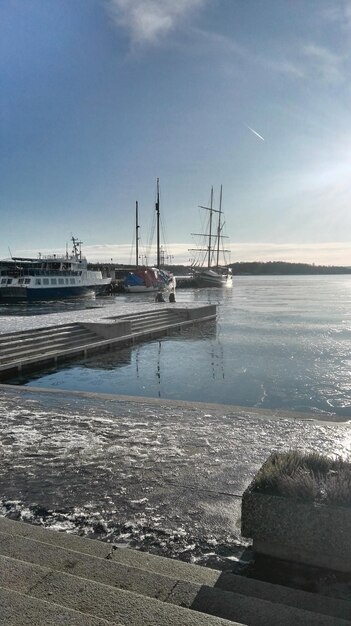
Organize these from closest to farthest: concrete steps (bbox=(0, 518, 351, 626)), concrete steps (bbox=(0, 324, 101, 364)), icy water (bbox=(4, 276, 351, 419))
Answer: concrete steps (bbox=(0, 518, 351, 626)) → icy water (bbox=(4, 276, 351, 419)) → concrete steps (bbox=(0, 324, 101, 364))

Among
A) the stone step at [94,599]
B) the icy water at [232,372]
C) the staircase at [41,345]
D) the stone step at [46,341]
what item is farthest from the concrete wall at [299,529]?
the stone step at [46,341]

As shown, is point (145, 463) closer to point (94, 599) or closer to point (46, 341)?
point (94, 599)

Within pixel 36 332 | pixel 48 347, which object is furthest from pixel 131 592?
pixel 36 332

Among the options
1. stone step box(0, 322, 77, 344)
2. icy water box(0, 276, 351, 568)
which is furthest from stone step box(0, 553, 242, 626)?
stone step box(0, 322, 77, 344)

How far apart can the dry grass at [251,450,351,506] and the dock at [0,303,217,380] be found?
10.6 meters

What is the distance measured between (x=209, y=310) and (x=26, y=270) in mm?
43765

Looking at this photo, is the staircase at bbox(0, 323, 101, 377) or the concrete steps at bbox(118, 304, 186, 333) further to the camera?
the concrete steps at bbox(118, 304, 186, 333)

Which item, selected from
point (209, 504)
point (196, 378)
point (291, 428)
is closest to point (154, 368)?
point (196, 378)

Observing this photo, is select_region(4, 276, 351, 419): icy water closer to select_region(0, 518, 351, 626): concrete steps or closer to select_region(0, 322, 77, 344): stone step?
select_region(0, 322, 77, 344): stone step

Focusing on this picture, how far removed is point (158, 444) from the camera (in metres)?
6.59

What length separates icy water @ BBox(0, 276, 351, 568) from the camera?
441 centimetres

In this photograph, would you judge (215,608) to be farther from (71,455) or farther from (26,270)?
(26,270)

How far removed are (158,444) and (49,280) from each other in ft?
201

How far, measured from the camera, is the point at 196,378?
13.1 m
